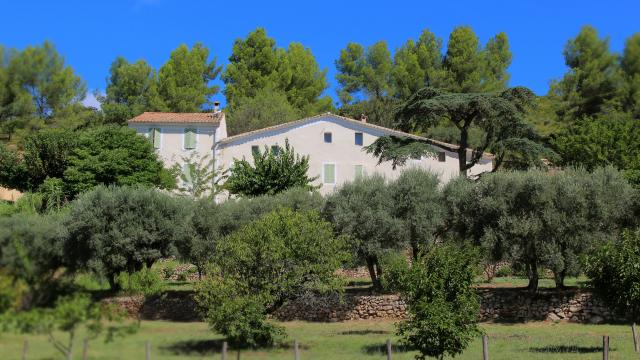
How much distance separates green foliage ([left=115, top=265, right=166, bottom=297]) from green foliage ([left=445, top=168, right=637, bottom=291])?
13.7m

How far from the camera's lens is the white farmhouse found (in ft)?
182

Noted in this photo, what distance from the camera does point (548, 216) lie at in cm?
3161

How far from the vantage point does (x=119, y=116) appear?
220ft

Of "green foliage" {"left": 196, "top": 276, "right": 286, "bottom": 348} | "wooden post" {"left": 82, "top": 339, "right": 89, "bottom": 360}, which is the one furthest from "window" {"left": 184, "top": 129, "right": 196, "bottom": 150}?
"wooden post" {"left": 82, "top": 339, "right": 89, "bottom": 360}

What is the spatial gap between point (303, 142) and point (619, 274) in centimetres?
3428

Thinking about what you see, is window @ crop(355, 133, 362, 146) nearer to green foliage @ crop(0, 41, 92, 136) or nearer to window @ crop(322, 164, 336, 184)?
window @ crop(322, 164, 336, 184)

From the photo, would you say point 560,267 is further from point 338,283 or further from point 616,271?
point 338,283

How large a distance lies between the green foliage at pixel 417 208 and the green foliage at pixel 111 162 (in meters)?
20.2

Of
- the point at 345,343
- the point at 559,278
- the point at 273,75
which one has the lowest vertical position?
the point at 345,343

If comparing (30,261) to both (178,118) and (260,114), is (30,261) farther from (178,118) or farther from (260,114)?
(260,114)

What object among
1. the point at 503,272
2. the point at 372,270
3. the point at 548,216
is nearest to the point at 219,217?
the point at 372,270

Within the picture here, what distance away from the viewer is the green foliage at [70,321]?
12195mm

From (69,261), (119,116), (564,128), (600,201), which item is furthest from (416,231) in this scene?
(119,116)

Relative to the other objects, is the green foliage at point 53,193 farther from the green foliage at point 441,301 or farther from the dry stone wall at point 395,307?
the green foliage at point 441,301
